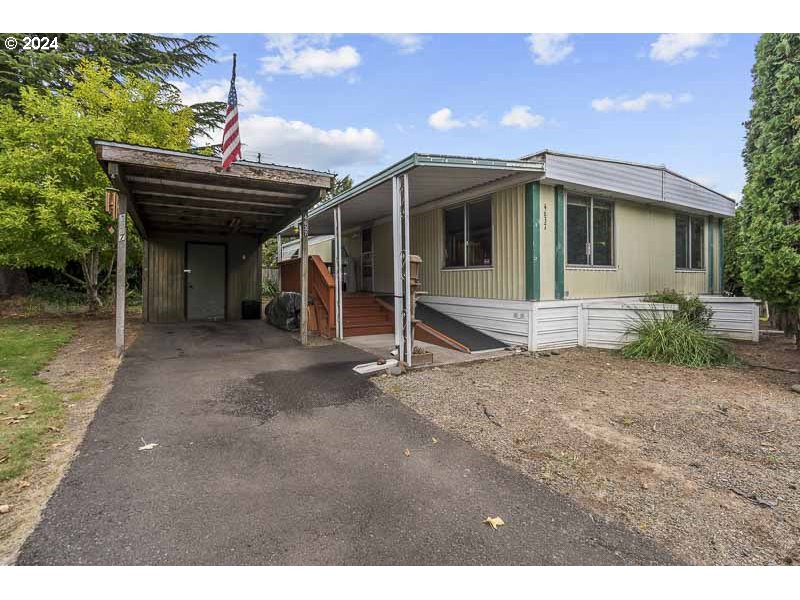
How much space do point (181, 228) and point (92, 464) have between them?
8.89 metres

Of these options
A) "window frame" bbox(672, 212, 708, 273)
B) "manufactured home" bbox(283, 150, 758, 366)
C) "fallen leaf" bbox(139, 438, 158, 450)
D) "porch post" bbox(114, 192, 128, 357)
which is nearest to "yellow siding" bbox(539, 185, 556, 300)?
"manufactured home" bbox(283, 150, 758, 366)

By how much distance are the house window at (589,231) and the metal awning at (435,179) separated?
4.52 feet

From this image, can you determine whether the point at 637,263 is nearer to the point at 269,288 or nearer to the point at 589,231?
the point at 589,231

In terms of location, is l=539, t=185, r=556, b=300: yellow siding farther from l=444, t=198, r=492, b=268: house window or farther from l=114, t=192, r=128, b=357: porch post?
l=114, t=192, r=128, b=357: porch post

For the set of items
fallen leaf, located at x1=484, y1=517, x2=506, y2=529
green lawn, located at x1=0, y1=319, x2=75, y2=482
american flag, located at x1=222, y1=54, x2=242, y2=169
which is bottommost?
fallen leaf, located at x1=484, y1=517, x2=506, y2=529

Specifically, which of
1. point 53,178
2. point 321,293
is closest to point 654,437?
point 321,293

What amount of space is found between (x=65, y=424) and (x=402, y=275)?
12.7 feet

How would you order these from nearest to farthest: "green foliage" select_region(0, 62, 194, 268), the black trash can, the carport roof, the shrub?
the carport roof → "green foliage" select_region(0, 62, 194, 268) → the black trash can → the shrub

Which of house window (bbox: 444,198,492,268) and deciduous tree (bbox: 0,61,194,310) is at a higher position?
deciduous tree (bbox: 0,61,194,310)

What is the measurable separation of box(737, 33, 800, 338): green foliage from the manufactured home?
6.09 feet

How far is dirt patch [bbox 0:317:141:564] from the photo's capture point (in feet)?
6.60

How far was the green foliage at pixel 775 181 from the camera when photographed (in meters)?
4.92

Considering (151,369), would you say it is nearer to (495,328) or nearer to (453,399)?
(453,399)

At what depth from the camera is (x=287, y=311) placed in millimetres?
9156
